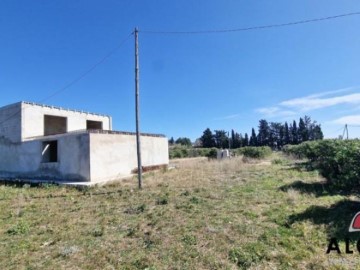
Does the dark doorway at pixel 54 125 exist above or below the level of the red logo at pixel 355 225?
above

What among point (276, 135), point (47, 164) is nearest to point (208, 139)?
point (276, 135)

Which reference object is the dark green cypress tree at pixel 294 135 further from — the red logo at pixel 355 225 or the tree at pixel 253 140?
the red logo at pixel 355 225

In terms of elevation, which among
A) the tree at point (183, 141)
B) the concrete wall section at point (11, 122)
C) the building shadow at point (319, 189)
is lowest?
the building shadow at point (319, 189)

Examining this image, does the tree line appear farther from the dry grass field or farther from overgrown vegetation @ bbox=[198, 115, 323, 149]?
the dry grass field

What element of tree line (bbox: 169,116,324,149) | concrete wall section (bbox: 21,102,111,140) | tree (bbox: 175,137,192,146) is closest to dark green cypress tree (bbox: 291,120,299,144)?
tree line (bbox: 169,116,324,149)

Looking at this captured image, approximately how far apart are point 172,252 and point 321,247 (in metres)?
2.57

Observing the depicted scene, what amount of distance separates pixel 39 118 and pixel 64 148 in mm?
5203

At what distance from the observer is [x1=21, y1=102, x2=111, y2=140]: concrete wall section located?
55.7 feet

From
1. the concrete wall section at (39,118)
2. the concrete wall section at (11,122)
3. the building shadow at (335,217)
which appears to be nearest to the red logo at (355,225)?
the building shadow at (335,217)

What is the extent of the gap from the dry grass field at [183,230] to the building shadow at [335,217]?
0.06ft

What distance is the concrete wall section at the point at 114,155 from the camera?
13.8 meters

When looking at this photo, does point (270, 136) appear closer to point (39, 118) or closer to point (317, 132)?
point (317, 132)

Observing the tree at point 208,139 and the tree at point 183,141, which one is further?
the tree at point 183,141

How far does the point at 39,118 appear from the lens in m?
17.8
